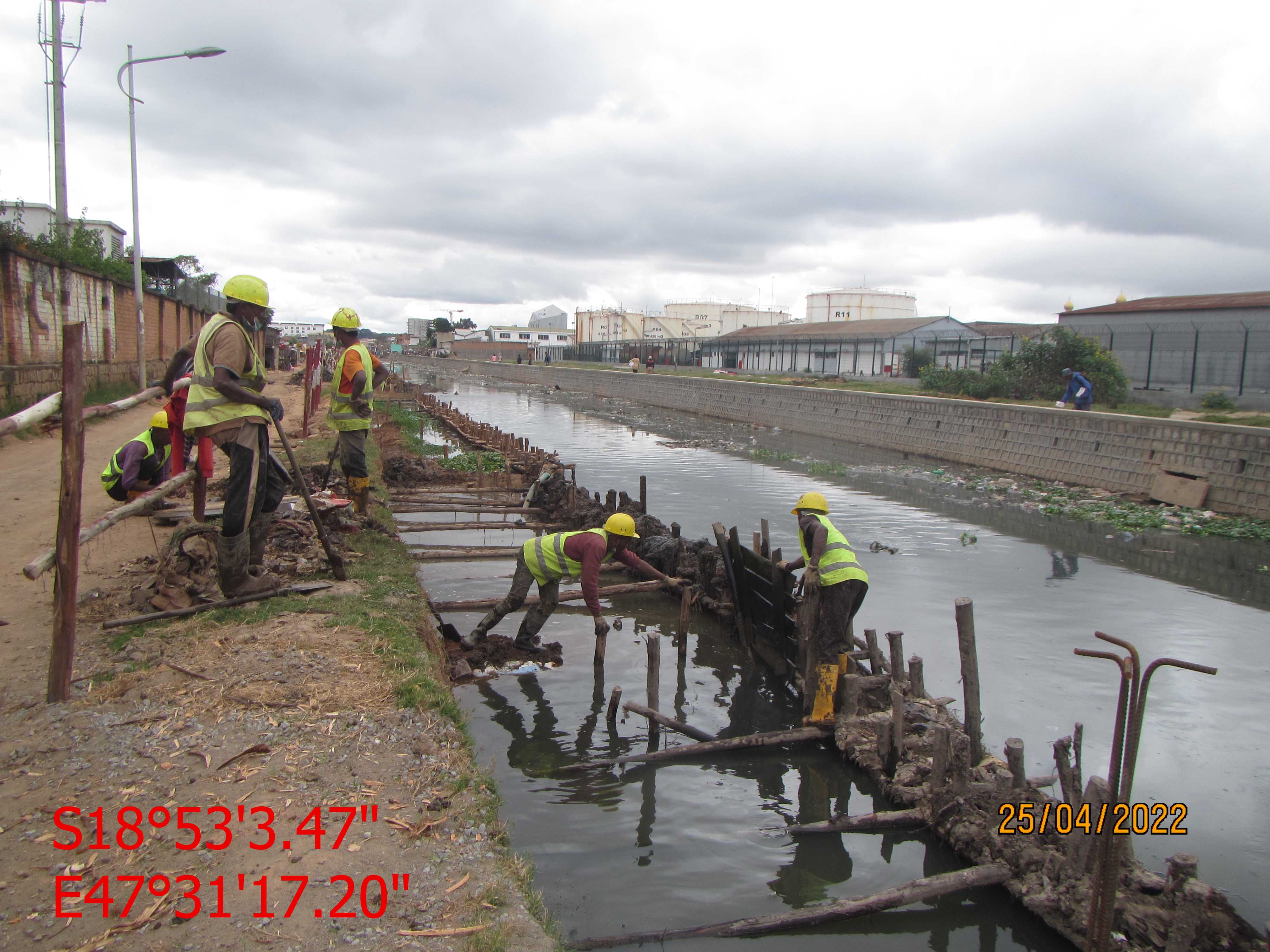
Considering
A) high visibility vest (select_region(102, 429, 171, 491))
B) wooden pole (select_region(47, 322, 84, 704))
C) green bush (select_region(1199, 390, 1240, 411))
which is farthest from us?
green bush (select_region(1199, 390, 1240, 411))

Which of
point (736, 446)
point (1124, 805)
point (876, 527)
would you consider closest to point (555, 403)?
point (736, 446)

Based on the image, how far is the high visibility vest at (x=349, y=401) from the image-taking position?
8.48 metres

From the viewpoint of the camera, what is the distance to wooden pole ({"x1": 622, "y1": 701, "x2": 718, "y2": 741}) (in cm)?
582

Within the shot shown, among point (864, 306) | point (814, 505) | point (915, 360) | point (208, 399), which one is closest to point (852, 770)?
point (814, 505)

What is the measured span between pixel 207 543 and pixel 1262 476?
16489mm

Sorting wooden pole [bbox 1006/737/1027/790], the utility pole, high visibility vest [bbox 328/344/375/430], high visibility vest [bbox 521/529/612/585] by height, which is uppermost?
the utility pole

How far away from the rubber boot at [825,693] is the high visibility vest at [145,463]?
5.89 metres

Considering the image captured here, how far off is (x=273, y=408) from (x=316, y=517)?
3.59ft

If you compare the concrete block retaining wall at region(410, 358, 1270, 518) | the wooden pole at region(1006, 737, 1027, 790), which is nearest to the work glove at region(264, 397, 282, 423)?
the wooden pole at region(1006, 737, 1027, 790)

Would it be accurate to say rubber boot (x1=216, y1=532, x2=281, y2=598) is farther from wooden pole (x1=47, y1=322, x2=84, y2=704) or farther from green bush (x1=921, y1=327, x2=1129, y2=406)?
green bush (x1=921, y1=327, x2=1129, y2=406)

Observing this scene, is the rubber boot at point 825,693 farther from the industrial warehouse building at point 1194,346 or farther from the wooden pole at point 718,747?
the industrial warehouse building at point 1194,346

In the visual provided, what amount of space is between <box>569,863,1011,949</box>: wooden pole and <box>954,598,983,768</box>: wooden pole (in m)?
0.87

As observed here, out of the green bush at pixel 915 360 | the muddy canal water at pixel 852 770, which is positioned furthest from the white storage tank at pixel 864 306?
the muddy canal water at pixel 852 770

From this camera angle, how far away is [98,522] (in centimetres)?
490
